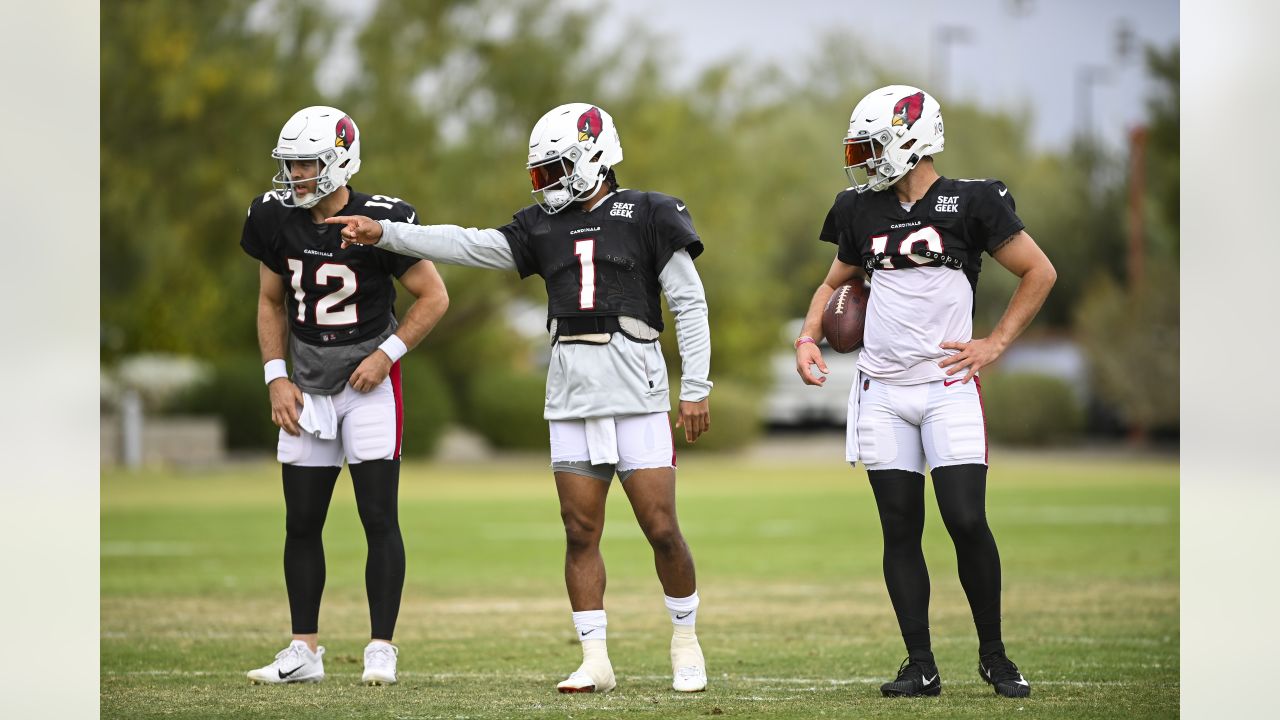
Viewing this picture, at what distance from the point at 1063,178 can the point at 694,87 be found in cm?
1317

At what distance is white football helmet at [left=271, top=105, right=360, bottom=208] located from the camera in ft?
20.5

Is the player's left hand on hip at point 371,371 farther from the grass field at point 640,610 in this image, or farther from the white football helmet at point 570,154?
the grass field at point 640,610

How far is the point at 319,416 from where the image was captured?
20.9 feet

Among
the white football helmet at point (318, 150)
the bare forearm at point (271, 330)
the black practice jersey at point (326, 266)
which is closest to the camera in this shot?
the white football helmet at point (318, 150)

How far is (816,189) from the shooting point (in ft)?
144

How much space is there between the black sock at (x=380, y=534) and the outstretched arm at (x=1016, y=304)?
2.25 m

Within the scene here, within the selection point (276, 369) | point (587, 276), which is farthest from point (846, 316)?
point (276, 369)

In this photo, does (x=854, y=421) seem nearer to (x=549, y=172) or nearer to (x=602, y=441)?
(x=602, y=441)

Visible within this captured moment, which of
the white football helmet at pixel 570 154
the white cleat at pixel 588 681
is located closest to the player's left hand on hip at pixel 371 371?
the white football helmet at pixel 570 154

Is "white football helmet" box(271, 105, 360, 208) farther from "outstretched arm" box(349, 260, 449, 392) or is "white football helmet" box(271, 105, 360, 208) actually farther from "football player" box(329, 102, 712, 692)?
"outstretched arm" box(349, 260, 449, 392)

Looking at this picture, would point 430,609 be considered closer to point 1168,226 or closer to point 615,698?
point 615,698

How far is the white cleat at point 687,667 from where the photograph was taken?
19.6 feet

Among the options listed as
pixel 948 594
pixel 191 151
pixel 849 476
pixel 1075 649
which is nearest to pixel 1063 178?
pixel 849 476

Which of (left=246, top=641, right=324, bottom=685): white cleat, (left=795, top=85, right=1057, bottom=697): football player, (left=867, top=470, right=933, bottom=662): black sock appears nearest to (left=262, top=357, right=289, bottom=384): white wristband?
(left=246, top=641, right=324, bottom=685): white cleat
